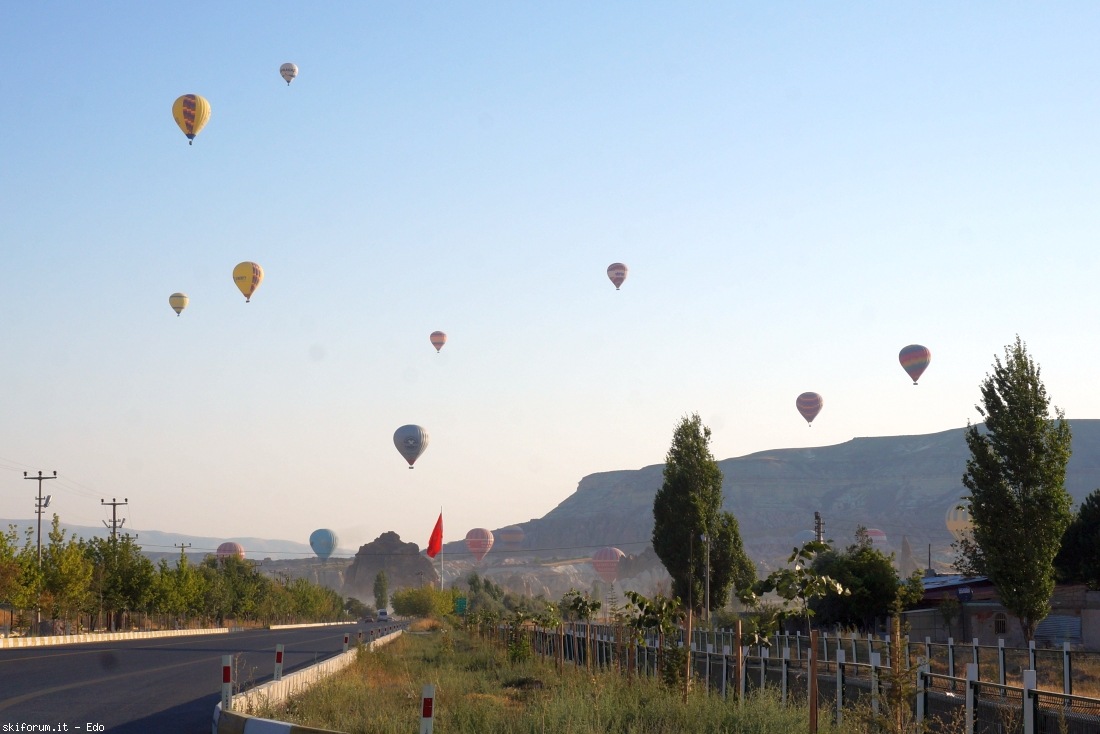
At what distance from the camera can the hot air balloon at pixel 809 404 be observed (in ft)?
312

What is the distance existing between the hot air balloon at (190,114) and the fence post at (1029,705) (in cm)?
5505

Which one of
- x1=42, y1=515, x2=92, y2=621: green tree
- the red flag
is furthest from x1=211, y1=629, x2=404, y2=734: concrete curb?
the red flag

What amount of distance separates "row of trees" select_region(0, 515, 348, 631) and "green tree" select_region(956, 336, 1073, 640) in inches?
1852

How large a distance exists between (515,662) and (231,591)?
303 feet

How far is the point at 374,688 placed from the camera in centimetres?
2319

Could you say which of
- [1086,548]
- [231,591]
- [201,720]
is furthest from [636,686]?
[231,591]

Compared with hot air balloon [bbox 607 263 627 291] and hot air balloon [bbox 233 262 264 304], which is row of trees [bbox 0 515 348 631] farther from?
hot air balloon [bbox 607 263 627 291]

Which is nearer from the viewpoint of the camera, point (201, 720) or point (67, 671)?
point (201, 720)

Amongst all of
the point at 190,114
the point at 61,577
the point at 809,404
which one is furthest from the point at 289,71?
the point at 809,404

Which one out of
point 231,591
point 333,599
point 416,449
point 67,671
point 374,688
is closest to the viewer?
point 374,688

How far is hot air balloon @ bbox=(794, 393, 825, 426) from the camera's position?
9512cm

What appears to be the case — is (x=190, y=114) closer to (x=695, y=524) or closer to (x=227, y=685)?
(x=695, y=524)

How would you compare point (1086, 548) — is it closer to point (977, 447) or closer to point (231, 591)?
point (977, 447)

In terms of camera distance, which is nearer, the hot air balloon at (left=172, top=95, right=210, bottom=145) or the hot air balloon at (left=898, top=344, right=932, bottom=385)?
the hot air balloon at (left=172, top=95, right=210, bottom=145)
